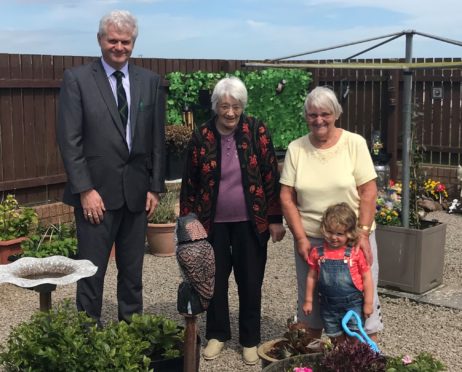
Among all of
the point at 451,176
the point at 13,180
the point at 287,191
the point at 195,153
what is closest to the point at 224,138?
the point at 195,153

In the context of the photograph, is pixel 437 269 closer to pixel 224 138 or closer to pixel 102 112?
pixel 224 138

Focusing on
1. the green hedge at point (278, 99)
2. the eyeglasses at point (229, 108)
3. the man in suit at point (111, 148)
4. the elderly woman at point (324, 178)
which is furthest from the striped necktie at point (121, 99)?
the green hedge at point (278, 99)

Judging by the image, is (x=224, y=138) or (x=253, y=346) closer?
(x=224, y=138)

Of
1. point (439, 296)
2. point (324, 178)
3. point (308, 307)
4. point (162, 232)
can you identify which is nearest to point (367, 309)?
point (308, 307)

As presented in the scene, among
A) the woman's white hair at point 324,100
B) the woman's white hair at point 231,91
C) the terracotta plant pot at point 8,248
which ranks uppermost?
the woman's white hair at point 231,91

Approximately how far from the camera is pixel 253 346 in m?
4.29

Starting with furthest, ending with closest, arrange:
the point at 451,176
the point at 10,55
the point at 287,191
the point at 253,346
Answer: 1. the point at 451,176
2. the point at 10,55
3. the point at 253,346
4. the point at 287,191

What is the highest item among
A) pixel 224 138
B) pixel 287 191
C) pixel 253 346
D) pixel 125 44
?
pixel 125 44

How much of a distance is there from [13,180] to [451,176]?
254 inches

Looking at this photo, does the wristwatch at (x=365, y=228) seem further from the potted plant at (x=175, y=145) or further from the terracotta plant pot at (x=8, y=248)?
the potted plant at (x=175, y=145)

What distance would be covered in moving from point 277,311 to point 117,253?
1.66 m

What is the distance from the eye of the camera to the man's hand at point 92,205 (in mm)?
3762

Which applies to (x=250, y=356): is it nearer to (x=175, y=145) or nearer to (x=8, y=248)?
(x=8, y=248)

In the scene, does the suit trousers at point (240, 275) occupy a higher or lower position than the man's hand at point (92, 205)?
lower
